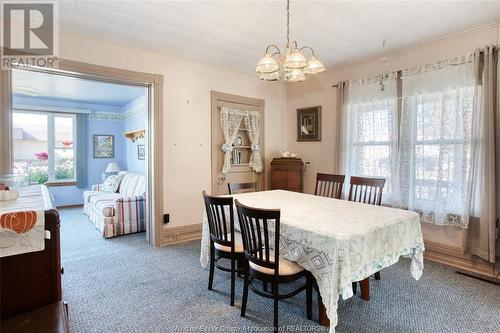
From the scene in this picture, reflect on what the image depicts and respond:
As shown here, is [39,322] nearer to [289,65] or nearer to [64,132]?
[289,65]

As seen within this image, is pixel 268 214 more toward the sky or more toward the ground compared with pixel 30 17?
more toward the ground

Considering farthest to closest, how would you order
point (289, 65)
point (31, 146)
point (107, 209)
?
1. point (31, 146)
2. point (107, 209)
3. point (289, 65)

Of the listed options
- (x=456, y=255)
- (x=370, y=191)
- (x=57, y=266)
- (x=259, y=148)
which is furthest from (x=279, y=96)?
(x=57, y=266)

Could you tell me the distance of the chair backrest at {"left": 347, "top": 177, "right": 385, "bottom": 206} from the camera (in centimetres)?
273

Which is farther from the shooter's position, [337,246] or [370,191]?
[370,191]

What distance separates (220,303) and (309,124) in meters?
3.22

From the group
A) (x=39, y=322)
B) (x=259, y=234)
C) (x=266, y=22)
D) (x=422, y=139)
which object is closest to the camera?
(x=39, y=322)

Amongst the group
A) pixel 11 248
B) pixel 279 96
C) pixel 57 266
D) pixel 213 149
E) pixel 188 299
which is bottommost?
pixel 188 299

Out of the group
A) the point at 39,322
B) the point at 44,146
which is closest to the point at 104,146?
the point at 44,146

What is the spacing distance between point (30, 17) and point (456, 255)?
16.6 ft

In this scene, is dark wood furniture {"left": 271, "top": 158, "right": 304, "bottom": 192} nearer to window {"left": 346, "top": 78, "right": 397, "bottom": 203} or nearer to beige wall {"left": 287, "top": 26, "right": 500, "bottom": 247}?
beige wall {"left": 287, "top": 26, "right": 500, "bottom": 247}

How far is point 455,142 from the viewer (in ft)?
9.74

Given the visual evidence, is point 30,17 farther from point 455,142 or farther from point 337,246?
point 455,142

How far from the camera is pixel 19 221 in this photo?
125 cm
